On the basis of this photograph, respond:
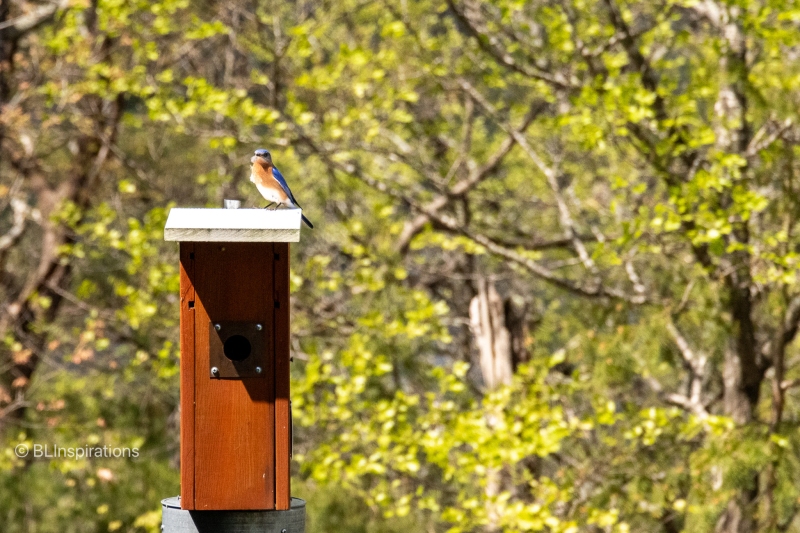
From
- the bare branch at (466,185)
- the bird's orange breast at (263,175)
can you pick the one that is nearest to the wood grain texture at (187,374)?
the bird's orange breast at (263,175)

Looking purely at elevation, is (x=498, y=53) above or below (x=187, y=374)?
above

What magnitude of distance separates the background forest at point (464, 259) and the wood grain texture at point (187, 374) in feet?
8.84

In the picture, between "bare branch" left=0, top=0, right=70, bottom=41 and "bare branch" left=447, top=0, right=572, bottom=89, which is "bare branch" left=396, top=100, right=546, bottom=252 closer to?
"bare branch" left=447, top=0, right=572, bottom=89

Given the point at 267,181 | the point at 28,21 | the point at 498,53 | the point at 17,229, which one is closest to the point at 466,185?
the point at 498,53

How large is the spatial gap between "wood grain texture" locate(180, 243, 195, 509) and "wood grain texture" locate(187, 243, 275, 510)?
1cm

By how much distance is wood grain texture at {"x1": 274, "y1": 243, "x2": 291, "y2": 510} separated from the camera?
2.57m

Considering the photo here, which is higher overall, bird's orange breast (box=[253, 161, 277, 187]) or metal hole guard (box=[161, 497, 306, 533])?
bird's orange breast (box=[253, 161, 277, 187])

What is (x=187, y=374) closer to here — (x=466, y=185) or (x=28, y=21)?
(x=466, y=185)

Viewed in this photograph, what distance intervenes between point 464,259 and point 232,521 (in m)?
6.34

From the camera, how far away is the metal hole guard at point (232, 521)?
253 cm

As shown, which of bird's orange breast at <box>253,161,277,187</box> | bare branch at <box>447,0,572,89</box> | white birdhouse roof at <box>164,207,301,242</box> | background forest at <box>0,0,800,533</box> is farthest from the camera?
bare branch at <box>447,0,572,89</box>

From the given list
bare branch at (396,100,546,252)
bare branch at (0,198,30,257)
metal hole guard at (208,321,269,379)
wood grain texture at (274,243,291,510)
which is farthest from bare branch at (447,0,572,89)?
bare branch at (0,198,30,257)

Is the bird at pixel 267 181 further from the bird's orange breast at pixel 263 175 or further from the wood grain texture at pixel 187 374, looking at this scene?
the wood grain texture at pixel 187 374

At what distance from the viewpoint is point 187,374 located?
2588 millimetres
